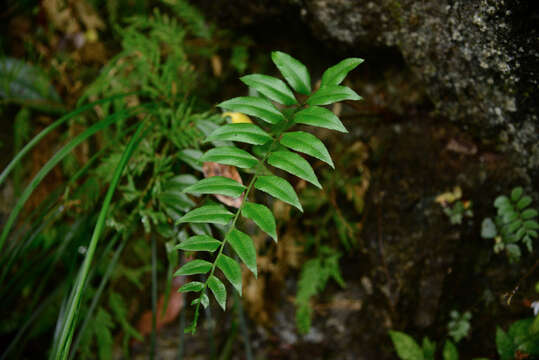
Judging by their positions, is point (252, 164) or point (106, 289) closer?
point (252, 164)

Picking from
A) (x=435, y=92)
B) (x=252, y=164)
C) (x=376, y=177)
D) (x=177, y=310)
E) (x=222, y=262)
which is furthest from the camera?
(x=177, y=310)

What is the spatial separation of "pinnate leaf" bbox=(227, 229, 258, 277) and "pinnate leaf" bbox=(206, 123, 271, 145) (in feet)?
0.90

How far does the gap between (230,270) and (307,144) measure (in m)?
0.41

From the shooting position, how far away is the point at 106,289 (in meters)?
2.14

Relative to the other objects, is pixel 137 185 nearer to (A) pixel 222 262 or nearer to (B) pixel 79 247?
(B) pixel 79 247

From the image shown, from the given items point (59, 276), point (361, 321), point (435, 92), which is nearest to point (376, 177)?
point (435, 92)

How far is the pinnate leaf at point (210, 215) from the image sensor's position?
0.99 m

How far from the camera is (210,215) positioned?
1005 millimetres

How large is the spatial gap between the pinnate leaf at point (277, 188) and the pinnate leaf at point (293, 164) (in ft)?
0.13

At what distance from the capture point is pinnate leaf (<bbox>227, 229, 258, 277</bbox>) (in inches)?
36.6

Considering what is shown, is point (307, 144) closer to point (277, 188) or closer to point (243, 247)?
point (277, 188)

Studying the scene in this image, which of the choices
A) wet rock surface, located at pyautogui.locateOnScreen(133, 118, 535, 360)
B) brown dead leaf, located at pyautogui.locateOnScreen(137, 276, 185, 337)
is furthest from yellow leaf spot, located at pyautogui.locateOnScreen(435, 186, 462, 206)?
brown dead leaf, located at pyautogui.locateOnScreen(137, 276, 185, 337)

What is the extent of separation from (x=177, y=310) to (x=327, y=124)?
5.08 ft

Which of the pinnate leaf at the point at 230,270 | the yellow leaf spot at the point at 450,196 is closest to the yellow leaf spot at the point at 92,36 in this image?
the pinnate leaf at the point at 230,270
